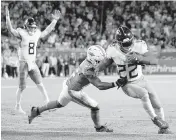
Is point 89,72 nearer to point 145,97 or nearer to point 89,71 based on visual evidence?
point 89,71

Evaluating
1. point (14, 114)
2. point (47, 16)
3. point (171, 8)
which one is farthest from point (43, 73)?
point (14, 114)

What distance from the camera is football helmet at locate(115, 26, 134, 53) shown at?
24.4ft

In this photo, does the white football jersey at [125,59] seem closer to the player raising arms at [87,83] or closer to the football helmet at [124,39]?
the football helmet at [124,39]

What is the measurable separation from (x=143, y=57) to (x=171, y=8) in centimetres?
1815

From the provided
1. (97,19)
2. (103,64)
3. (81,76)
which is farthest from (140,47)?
(97,19)

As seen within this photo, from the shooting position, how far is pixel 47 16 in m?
24.7

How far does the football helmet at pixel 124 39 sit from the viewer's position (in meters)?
7.44

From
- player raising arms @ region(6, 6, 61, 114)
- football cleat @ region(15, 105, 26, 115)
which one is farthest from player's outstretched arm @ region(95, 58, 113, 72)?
football cleat @ region(15, 105, 26, 115)

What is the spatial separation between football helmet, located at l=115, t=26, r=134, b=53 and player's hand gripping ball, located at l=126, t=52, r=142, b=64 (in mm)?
118

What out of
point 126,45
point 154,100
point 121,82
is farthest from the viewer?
point 154,100

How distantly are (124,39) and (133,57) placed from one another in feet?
1.07

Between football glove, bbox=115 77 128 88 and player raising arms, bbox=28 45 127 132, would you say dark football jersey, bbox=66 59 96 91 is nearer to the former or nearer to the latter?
player raising arms, bbox=28 45 127 132

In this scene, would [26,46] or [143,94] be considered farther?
[26,46]

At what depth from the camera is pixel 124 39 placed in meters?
7.45
